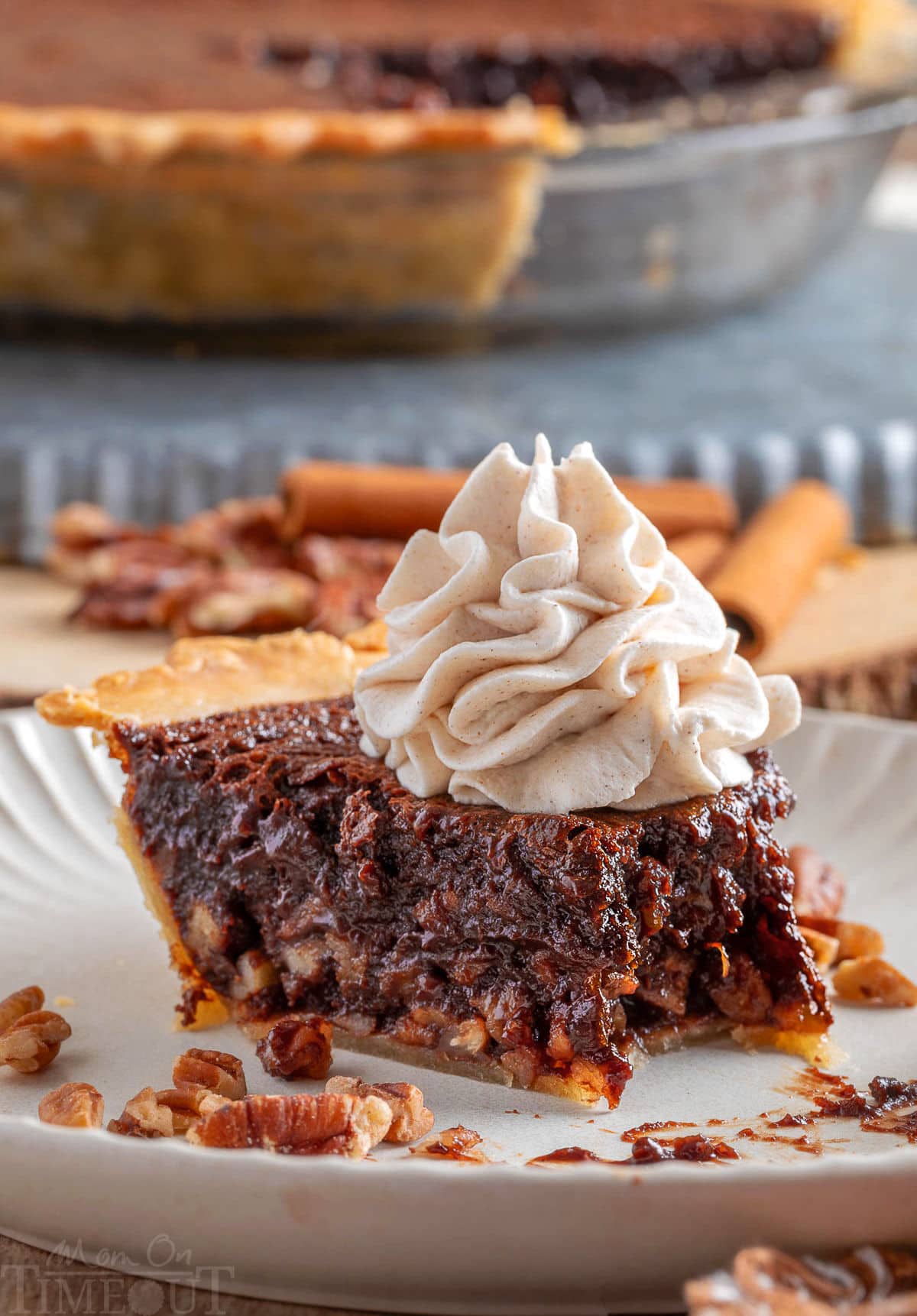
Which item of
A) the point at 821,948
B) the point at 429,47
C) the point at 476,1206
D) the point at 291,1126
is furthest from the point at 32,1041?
the point at 429,47

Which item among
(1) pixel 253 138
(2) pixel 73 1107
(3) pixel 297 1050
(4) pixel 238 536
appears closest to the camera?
(2) pixel 73 1107

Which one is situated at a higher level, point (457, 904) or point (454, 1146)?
point (457, 904)

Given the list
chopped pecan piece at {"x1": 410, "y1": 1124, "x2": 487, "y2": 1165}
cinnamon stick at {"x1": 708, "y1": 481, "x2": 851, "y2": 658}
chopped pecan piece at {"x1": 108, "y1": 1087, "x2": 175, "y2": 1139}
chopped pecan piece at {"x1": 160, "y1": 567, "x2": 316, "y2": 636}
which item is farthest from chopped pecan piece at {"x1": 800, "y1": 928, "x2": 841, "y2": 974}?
chopped pecan piece at {"x1": 160, "y1": 567, "x2": 316, "y2": 636}

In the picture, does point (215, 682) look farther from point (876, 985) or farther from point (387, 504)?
point (387, 504)

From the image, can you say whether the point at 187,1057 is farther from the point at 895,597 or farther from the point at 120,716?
the point at 895,597

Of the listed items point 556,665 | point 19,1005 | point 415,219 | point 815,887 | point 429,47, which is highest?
point 429,47

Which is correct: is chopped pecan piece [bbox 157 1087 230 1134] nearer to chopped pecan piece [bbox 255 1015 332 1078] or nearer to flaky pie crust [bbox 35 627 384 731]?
chopped pecan piece [bbox 255 1015 332 1078]
